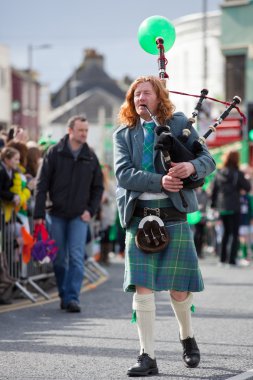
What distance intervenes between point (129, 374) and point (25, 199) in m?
5.28

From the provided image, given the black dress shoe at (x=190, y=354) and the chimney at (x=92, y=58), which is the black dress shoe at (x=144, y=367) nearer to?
the black dress shoe at (x=190, y=354)

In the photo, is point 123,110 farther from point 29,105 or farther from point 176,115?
point 29,105

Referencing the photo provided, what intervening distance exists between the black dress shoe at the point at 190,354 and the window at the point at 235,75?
4118 cm

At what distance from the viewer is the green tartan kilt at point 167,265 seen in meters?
7.07

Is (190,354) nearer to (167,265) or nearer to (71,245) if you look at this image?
(167,265)

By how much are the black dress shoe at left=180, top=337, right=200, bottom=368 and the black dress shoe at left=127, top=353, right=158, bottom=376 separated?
32cm

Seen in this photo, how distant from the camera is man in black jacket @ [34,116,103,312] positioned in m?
11.0

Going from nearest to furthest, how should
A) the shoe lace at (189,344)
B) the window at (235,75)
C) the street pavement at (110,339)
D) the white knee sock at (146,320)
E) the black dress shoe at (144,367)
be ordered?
the black dress shoe at (144,367), the white knee sock at (146,320), the street pavement at (110,339), the shoe lace at (189,344), the window at (235,75)

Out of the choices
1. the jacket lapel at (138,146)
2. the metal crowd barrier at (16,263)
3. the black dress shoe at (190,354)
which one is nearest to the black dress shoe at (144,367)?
the black dress shoe at (190,354)

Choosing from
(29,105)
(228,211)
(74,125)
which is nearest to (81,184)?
(74,125)

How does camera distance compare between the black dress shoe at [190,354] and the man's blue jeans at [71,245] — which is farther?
the man's blue jeans at [71,245]

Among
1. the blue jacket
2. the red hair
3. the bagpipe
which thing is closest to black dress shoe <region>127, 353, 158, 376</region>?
the blue jacket

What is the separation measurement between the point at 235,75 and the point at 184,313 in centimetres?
4170

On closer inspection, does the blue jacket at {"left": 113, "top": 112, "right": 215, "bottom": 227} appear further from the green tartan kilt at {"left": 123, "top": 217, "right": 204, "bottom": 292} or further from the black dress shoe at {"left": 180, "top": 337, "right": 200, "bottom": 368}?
the black dress shoe at {"left": 180, "top": 337, "right": 200, "bottom": 368}
